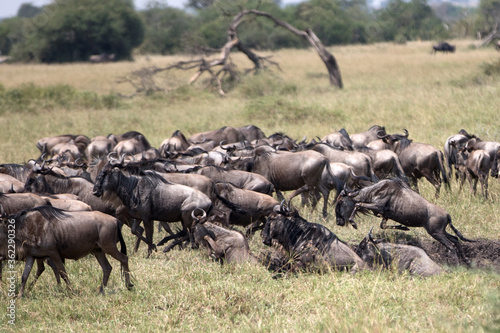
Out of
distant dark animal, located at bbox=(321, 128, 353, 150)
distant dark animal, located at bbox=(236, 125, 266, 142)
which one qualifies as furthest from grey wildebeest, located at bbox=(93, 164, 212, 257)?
distant dark animal, located at bbox=(236, 125, 266, 142)

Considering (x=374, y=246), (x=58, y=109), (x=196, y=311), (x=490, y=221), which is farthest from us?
(x=58, y=109)

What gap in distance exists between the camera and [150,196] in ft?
22.6

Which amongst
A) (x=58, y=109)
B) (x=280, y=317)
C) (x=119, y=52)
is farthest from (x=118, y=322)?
(x=119, y=52)

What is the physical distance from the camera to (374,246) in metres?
6.07

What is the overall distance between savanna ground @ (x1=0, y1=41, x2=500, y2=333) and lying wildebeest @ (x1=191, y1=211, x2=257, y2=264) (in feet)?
0.56

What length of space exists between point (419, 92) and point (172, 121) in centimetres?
703

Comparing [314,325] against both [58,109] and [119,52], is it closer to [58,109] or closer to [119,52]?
[58,109]

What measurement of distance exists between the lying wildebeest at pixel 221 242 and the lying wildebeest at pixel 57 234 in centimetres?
108

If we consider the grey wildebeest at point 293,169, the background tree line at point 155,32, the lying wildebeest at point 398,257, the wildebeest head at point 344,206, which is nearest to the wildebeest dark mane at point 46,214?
the lying wildebeest at point 398,257

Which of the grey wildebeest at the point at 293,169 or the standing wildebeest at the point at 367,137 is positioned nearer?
the grey wildebeest at the point at 293,169

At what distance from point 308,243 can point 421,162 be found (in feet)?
12.5

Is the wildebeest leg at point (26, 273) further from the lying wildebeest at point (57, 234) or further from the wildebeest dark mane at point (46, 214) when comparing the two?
the wildebeest dark mane at point (46, 214)

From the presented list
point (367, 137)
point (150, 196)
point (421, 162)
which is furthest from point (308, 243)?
point (367, 137)

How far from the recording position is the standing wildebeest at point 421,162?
29.8ft
